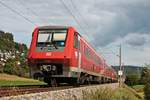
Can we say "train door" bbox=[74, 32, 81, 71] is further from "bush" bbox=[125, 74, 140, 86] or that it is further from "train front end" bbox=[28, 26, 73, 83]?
"bush" bbox=[125, 74, 140, 86]

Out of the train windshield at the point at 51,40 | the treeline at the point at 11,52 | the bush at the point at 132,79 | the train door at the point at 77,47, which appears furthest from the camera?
the bush at the point at 132,79

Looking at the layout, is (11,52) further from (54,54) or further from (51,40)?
(54,54)

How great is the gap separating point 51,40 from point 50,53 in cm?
80

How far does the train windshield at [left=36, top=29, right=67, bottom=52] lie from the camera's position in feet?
71.7

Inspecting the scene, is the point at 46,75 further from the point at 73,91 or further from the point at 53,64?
the point at 73,91

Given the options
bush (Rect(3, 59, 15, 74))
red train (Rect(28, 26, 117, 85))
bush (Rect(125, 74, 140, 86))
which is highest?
bush (Rect(125, 74, 140, 86))

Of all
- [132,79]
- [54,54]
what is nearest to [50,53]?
[54,54]

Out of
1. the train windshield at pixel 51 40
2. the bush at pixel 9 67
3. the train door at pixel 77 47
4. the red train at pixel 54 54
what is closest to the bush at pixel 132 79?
the bush at pixel 9 67

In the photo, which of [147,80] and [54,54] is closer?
[54,54]

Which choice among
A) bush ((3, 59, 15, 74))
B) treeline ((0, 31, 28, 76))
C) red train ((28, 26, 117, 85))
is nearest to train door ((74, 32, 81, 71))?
red train ((28, 26, 117, 85))

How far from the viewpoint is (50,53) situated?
21641mm

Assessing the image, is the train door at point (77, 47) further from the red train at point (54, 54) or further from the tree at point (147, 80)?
the tree at point (147, 80)

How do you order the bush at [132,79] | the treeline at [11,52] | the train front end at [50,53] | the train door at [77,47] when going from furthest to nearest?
1. the bush at [132,79]
2. the treeline at [11,52]
3. the train door at [77,47]
4. the train front end at [50,53]

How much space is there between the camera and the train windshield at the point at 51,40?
21.9 meters
